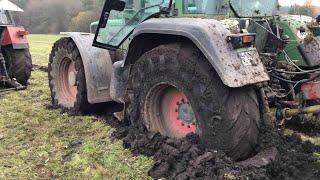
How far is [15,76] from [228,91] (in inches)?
257

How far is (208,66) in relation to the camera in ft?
13.6

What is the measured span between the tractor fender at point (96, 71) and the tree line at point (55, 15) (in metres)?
21.2

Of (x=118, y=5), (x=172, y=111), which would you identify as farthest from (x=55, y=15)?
(x=172, y=111)

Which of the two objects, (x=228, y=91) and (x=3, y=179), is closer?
(x=228, y=91)

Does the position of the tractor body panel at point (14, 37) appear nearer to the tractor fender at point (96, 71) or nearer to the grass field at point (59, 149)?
the grass field at point (59, 149)

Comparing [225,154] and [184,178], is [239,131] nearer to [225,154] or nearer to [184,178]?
[225,154]

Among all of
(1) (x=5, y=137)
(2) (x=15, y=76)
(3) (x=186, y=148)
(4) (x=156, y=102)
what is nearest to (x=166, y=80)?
(4) (x=156, y=102)

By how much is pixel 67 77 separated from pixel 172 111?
3.06 meters

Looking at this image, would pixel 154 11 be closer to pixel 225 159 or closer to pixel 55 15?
pixel 225 159

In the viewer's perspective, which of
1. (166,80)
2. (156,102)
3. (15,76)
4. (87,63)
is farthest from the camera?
(15,76)

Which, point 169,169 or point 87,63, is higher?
point 87,63

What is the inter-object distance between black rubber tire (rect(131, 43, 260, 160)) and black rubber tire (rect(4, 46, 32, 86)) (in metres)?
5.62

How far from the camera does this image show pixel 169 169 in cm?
427

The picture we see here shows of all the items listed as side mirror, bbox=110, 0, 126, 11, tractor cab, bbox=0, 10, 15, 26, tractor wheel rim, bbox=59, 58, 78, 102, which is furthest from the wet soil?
tractor cab, bbox=0, 10, 15, 26
